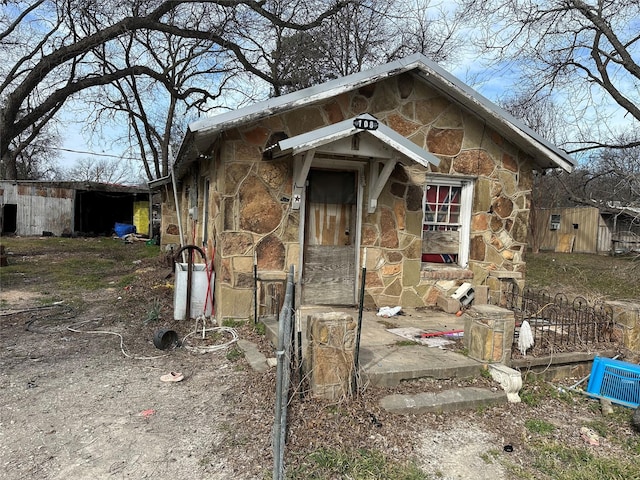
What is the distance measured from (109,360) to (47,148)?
124 feet

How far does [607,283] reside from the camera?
13.5 m

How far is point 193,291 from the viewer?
264 inches

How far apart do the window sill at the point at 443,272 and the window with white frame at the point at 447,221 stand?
6.1 inches

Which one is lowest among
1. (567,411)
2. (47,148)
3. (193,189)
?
(567,411)

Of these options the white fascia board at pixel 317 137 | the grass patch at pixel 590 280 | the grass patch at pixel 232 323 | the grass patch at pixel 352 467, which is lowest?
the grass patch at pixel 352 467

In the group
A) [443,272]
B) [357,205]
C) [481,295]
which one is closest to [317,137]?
[357,205]

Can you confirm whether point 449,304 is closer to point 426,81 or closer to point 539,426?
point 539,426

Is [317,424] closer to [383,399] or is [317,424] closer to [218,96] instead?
[383,399]

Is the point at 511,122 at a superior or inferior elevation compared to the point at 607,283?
superior

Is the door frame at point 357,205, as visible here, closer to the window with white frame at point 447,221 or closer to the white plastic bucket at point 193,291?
the window with white frame at point 447,221

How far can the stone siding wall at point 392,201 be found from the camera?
610 cm

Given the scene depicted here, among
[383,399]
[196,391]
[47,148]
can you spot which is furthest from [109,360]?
[47,148]

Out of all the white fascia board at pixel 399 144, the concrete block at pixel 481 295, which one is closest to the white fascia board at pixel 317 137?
the white fascia board at pixel 399 144

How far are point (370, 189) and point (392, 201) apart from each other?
0.48m
